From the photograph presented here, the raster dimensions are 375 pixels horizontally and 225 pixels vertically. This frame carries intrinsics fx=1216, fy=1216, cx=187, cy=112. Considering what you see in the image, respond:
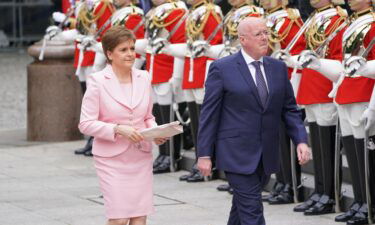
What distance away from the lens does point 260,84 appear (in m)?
7.03

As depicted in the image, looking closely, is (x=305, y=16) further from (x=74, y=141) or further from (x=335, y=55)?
(x=74, y=141)

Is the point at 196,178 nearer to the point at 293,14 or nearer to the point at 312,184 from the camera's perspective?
the point at 312,184

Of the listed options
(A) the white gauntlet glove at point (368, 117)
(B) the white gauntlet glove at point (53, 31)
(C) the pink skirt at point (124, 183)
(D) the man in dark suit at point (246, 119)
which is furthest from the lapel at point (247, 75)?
(B) the white gauntlet glove at point (53, 31)

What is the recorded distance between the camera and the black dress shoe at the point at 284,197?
9.66m

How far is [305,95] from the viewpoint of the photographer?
9062mm

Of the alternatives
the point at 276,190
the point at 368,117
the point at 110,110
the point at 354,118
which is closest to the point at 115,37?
the point at 110,110

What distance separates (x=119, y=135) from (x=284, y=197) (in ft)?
10.3

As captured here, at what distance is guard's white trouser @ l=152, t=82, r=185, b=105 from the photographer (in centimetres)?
1130

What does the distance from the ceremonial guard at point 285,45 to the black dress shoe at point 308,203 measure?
0.33 meters

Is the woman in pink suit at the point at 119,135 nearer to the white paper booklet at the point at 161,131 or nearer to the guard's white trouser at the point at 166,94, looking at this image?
the white paper booklet at the point at 161,131

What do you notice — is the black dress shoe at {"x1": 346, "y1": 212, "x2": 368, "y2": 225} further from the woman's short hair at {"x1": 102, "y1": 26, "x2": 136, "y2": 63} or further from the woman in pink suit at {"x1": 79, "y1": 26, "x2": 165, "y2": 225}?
the woman's short hair at {"x1": 102, "y1": 26, "x2": 136, "y2": 63}

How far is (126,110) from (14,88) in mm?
13161

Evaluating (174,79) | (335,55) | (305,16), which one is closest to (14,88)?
(174,79)

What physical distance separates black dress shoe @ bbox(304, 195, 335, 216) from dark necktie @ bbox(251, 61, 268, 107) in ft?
7.53
